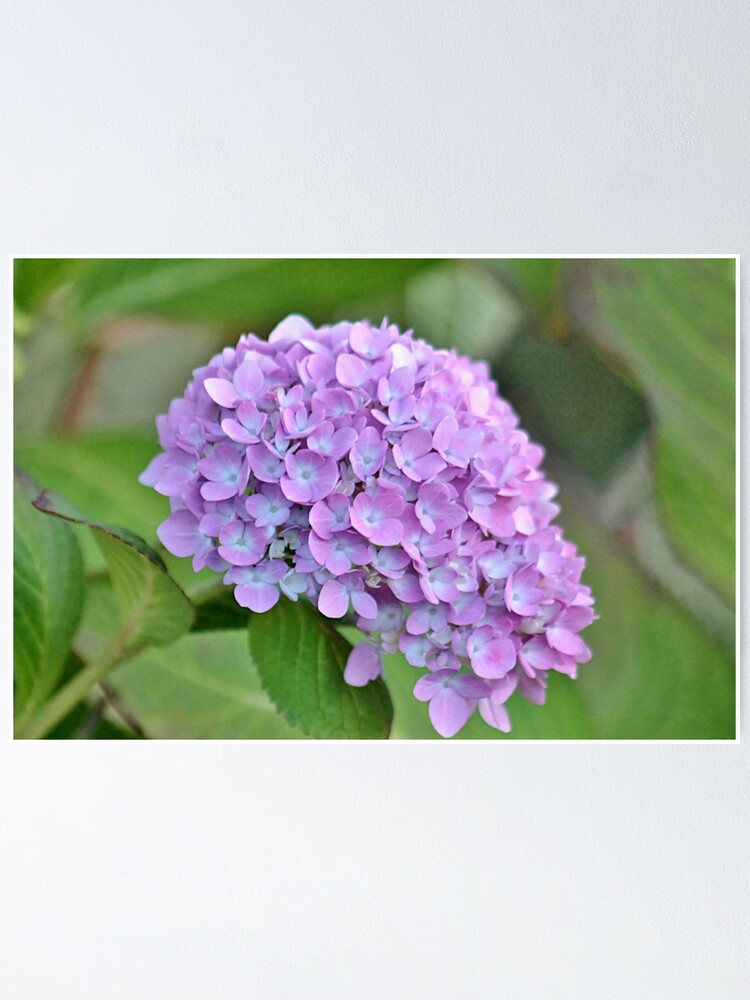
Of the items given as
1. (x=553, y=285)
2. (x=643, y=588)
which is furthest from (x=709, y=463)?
(x=553, y=285)

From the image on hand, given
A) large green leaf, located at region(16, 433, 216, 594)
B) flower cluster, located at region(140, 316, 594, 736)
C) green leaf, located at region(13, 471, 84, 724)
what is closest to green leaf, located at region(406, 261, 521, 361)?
flower cluster, located at region(140, 316, 594, 736)

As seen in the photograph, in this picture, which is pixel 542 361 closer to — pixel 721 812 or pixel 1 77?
pixel 721 812

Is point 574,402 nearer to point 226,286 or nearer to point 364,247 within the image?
point 364,247

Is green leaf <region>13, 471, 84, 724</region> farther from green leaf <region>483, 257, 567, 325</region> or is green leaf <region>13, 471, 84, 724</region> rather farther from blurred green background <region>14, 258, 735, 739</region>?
green leaf <region>483, 257, 567, 325</region>

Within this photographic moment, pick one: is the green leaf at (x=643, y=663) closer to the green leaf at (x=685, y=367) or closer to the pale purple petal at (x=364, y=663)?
the green leaf at (x=685, y=367)

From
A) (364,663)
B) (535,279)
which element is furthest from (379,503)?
(535,279)
